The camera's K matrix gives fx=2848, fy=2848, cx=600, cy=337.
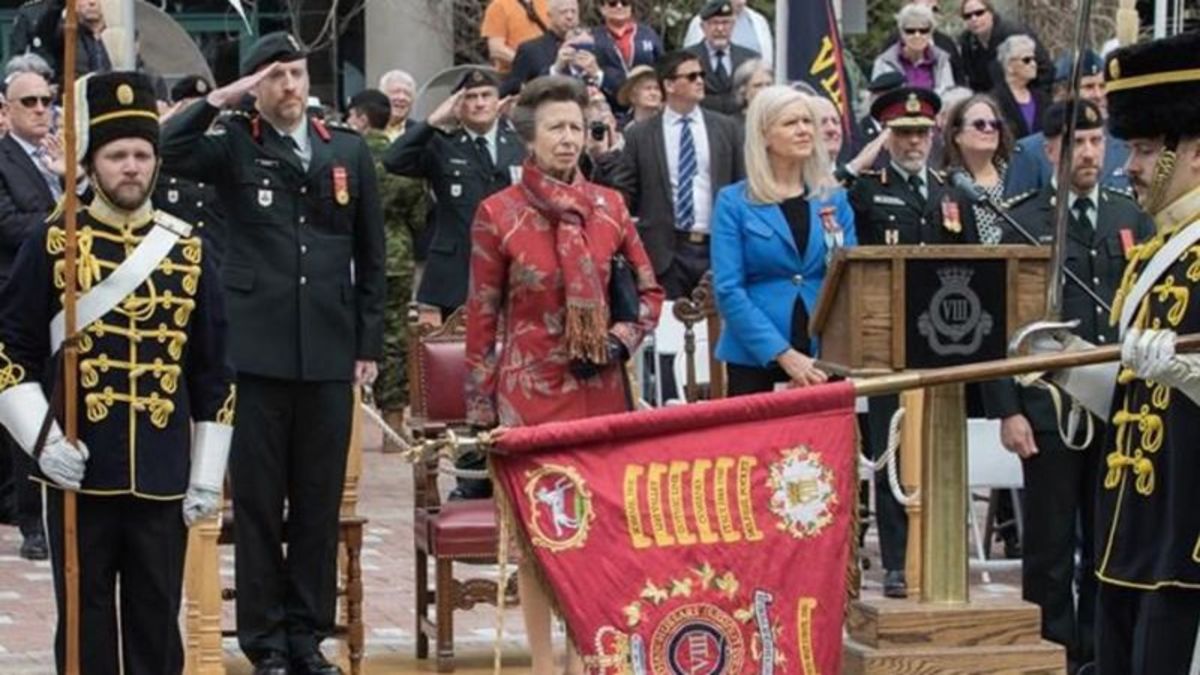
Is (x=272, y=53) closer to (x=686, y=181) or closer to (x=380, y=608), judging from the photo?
(x=380, y=608)

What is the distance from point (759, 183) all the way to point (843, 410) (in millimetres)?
3076

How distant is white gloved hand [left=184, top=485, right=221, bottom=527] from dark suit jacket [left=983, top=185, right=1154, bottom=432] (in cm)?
311

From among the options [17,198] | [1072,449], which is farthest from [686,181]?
[1072,449]

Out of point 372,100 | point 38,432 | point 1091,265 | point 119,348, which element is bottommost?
point 38,432

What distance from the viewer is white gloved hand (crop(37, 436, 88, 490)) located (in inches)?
317

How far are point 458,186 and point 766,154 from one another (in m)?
3.52

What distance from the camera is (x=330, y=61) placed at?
27797 mm

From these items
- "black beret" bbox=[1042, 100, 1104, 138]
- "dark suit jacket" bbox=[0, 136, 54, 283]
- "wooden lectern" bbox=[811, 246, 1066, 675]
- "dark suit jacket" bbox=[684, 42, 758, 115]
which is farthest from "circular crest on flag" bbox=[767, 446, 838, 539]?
"dark suit jacket" bbox=[684, 42, 758, 115]

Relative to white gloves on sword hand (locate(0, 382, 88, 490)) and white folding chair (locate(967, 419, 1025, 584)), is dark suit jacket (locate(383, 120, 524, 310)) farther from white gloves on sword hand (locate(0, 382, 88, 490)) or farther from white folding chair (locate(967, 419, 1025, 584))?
white gloves on sword hand (locate(0, 382, 88, 490))

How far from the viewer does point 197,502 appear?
8.42m

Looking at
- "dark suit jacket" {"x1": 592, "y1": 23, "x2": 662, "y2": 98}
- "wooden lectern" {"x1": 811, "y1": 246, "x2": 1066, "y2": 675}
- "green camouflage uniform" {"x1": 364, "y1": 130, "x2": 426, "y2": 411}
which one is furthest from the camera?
"dark suit jacket" {"x1": 592, "y1": 23, "x2": 662, "y2": 98}

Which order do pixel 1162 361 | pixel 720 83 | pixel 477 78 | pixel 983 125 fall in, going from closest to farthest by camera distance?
1. pixel 1162 361
2. pixel 983 125
3. pixel 477 78
4. pixel 720 83

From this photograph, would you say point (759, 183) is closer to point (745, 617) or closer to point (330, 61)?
point (745, 617)

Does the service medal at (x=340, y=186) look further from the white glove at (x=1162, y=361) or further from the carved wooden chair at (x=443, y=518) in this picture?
the white glove at (x=1162, y=361)
